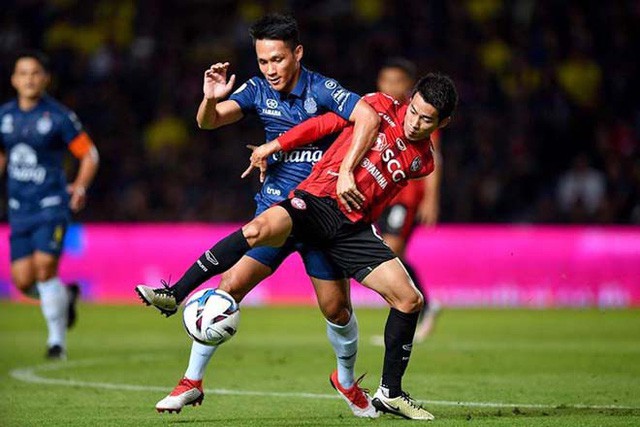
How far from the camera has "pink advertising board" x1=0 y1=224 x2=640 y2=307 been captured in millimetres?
17578

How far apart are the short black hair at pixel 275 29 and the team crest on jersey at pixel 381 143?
0.75 meters

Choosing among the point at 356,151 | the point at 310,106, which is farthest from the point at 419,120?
the point at 310,106

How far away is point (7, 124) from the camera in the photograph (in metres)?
11.5

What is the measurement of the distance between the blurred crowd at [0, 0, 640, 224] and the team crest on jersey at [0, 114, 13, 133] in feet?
25.7

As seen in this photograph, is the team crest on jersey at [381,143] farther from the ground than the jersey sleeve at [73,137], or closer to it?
farther from the ground

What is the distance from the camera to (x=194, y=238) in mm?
18141

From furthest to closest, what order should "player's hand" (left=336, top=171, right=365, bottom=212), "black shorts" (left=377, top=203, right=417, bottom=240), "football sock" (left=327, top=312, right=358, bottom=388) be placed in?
"black shorts" (left=377, top=203, right=417, bottom=240) < "football sock" (left=327, top=312, right=358, bottom=388) < "player's hand" (left=336, top=171, right=365, bottom=212)

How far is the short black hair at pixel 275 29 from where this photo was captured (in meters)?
7.47

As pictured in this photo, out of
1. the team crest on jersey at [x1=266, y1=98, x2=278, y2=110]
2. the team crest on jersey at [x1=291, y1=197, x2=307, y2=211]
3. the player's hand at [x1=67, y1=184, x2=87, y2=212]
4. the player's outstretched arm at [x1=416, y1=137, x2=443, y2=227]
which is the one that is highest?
the team crest on jersey at [x1=266, y1=98, x2=278, y2=110]

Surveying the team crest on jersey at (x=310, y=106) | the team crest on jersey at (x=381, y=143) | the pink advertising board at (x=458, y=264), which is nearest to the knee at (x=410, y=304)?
the team crest on jersey at (x=381, y=143)

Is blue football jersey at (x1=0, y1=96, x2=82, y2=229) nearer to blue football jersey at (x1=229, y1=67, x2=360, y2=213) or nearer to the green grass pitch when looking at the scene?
the green grass pitch

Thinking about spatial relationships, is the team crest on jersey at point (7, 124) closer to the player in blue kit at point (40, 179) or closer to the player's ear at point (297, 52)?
the player in blue kit at point (40, 179)

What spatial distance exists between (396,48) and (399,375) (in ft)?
46.7

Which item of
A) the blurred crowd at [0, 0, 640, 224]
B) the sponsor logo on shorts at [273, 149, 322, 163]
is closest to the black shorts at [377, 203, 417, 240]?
the sponsor logo on shorts at [273, 149, 322, 163]
